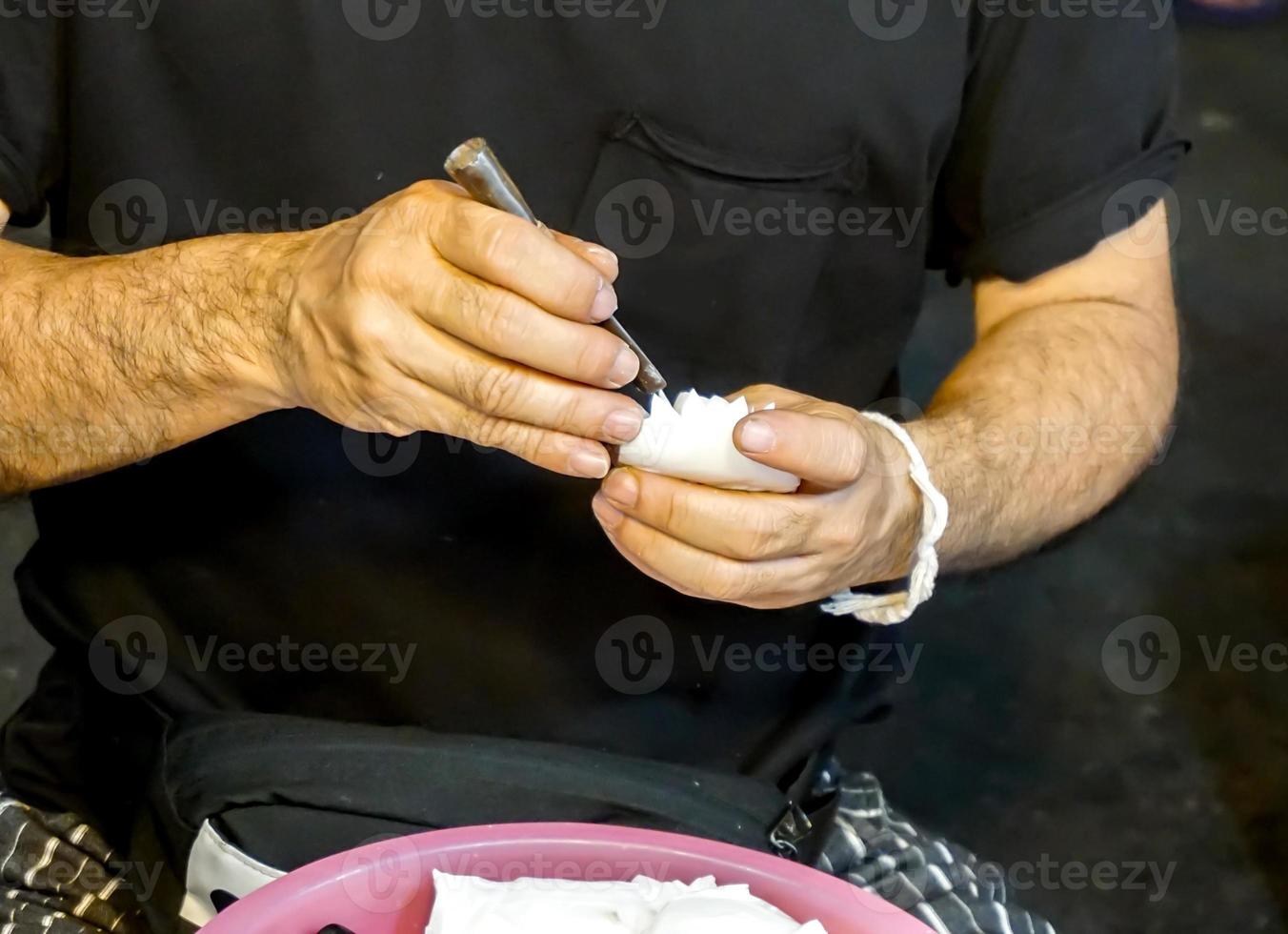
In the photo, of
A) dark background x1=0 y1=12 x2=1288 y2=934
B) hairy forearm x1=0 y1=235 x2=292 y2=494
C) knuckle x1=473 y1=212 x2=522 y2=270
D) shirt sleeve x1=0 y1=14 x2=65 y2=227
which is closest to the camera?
knuckle x1=473 y1=212 x2=522 y2=270

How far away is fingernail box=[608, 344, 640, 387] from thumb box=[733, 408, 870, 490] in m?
0.06

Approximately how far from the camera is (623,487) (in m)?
0.60

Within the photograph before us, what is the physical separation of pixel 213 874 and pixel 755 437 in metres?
0.38

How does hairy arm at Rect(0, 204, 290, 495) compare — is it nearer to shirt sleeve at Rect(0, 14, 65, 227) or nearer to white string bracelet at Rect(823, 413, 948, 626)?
shirt sleeve at Rect(0, 14, 65, 227)

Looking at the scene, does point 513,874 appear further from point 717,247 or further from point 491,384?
point 717,247

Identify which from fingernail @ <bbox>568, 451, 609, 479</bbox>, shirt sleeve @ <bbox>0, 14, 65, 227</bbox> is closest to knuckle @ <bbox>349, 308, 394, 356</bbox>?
fingernail @ <bbox>568, 451, 609, 479</bbox>

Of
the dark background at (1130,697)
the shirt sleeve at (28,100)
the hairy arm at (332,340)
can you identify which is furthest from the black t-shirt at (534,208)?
the dark background at (1130,697)

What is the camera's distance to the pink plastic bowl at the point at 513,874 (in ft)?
1.93

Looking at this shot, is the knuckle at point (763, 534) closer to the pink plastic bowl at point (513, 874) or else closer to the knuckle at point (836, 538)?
the knuckle at point (836, 538)

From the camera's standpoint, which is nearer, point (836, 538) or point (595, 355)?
point (595, 355)

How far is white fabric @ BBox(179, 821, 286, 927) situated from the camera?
0.66 m

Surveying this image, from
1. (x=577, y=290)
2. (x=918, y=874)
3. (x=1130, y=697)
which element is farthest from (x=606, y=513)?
(x=1130, y=697)

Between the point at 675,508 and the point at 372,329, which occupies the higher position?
the point at 372,329

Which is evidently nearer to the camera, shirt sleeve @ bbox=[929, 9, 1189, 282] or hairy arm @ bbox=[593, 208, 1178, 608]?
hairy arm @ bbox=[593, 208, 1178, 608]
